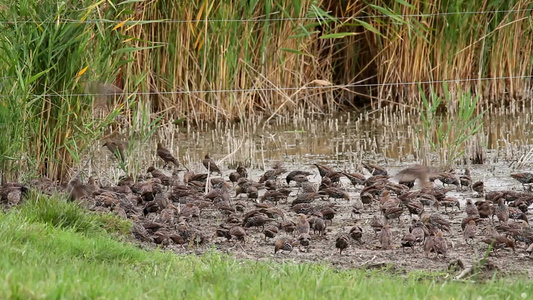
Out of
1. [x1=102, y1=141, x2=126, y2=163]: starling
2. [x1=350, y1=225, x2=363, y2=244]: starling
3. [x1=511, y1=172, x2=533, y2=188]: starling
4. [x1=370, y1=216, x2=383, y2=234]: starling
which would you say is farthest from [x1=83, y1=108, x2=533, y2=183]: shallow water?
[x1=350, y1=225, x2=363, y2=244]: starling

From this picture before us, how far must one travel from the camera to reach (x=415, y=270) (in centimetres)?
625

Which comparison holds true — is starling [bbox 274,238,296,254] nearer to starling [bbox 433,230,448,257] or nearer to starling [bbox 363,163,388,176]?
starling [bbox 433,230,448,257]

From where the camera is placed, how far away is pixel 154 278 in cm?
495

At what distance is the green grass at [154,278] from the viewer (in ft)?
14.0

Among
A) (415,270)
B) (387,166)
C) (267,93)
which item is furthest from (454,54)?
(415,270)

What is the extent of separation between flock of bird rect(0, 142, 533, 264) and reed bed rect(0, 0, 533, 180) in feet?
2.12

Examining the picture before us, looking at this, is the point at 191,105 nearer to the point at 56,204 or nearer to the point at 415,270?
the point at 56,204

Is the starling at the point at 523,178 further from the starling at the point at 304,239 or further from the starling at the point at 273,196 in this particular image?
the starling at the point at 304,239

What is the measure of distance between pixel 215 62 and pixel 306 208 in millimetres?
4673

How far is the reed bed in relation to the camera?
8508 mm

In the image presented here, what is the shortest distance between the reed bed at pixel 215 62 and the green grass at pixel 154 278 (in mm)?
2310

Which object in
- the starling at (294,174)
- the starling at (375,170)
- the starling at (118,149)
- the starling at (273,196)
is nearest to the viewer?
the starling at (273,196)

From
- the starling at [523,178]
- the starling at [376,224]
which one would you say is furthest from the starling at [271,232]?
the starling at [523,178]

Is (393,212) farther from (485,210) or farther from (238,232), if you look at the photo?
(238,232)
